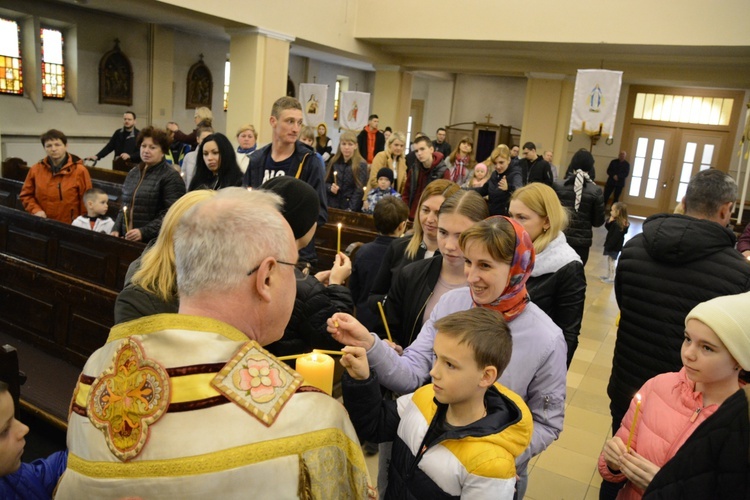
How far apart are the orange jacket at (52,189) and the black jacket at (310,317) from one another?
4.71m

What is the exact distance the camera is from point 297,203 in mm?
2307

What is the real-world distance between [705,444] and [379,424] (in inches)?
36.3

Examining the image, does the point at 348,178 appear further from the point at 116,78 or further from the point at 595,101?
the point at 116,78

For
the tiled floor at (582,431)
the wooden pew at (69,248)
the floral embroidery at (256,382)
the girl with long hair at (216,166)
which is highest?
the girl with long hair at (216,166)

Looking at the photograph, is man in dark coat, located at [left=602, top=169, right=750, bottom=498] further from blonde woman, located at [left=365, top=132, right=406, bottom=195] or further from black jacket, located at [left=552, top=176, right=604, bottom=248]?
blonde woman, located at [left=365, top=132, right=406, bottom=195]

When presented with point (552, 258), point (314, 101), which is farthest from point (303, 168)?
point (314, 101)

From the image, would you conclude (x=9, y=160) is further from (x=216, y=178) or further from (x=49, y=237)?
(x=216, y=178)

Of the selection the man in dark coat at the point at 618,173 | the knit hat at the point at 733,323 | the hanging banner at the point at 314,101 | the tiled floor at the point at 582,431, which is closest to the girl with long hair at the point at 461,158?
the tiled floor at the point at 582,431

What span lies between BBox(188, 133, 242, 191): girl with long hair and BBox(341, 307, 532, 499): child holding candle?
9.00 ft

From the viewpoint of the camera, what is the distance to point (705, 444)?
1.28 meters

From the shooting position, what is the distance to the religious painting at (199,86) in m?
14.8

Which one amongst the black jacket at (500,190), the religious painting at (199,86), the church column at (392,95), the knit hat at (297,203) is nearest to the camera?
the knit hat at (297,203)

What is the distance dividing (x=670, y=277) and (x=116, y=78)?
13.1 metres

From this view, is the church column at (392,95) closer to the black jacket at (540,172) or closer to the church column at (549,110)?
the church column at (549,110)
